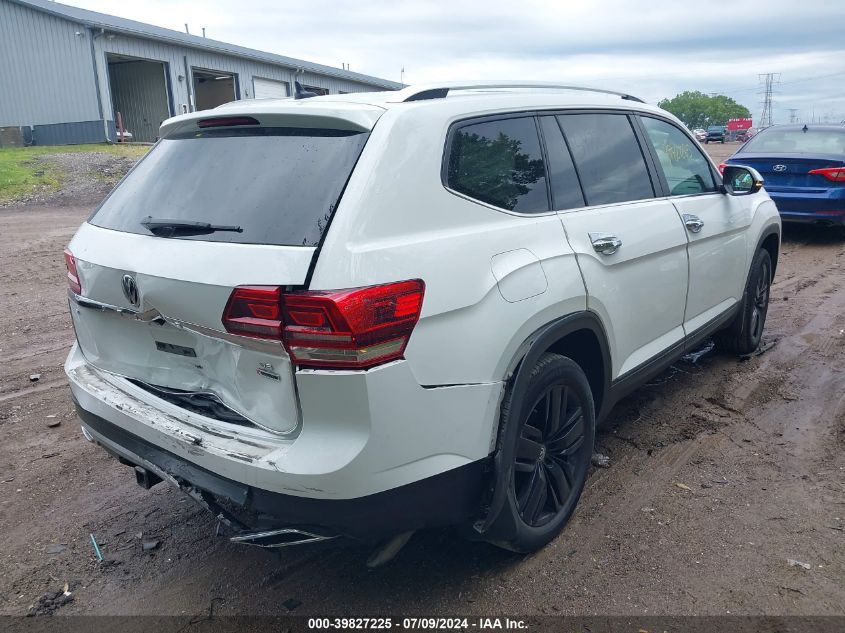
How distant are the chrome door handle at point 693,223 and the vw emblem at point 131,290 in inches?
115

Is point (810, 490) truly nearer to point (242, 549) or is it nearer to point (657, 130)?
point (657, 130)

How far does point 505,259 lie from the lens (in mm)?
2707

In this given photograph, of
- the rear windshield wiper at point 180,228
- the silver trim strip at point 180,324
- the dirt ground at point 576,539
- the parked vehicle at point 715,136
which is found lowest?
the parked vehicle at point 715,136

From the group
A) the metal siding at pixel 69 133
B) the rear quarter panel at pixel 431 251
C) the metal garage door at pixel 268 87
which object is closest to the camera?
the rear quarter panel at pixel 431 251

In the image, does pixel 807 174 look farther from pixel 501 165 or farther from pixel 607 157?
pixel 501 165

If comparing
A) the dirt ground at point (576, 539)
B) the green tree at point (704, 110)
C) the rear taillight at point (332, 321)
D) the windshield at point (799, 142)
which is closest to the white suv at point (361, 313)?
the rear taillight at point (332, 321)

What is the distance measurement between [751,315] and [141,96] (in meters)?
29.2

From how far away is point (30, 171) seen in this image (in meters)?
17.3

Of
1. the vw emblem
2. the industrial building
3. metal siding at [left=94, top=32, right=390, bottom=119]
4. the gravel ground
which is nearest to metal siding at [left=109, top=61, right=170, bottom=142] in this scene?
the industrial building

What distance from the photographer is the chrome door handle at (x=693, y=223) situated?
4054 millimetres

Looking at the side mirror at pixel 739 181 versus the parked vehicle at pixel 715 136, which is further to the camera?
the parked vehicle at pixel 715 136

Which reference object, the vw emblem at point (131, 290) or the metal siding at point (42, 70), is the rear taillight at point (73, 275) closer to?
the vw emblem at point (131, 290)

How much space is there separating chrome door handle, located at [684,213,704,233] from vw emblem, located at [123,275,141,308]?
2.92m

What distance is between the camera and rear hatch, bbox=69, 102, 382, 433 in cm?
236
